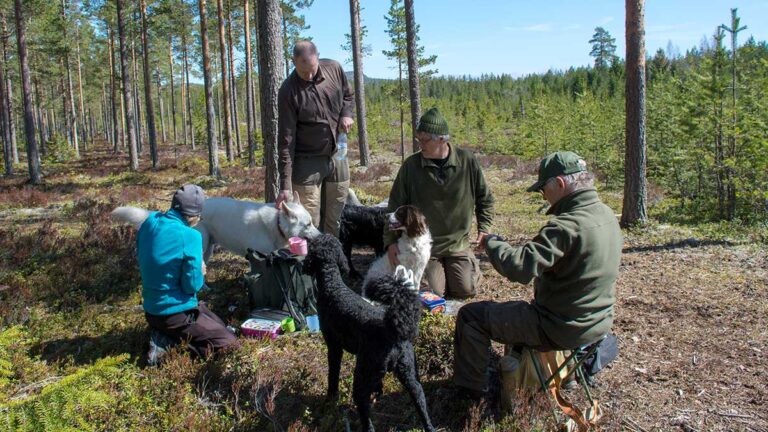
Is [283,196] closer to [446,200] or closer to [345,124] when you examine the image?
[345,124]

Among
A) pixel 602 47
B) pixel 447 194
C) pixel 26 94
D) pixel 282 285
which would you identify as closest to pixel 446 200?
pixel 447 194

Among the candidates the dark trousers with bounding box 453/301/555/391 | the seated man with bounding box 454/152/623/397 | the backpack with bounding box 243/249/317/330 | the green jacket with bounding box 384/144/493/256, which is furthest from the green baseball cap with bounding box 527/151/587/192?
the backpack with bounding box 243/249/317/330

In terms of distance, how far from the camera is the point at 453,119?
160ft

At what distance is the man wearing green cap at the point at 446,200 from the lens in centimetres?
509

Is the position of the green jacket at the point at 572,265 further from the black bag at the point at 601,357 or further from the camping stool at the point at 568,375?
the black bag at the point at 601,357

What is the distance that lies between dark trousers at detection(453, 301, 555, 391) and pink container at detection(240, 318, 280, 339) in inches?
73.7

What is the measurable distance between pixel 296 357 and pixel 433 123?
8.19 ft

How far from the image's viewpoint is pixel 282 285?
4848 mm

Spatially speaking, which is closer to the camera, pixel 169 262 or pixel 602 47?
pixel 169 262

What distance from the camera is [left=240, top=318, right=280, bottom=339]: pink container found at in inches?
177

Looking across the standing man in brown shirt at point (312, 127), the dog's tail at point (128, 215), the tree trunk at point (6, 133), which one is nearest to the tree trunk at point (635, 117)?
the standing man in brown shirt at point (312, 127)

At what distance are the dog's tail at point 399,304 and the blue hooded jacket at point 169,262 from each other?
1957 mm

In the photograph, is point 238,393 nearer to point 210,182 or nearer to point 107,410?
point 107,410

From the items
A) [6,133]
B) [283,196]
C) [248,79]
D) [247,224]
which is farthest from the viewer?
[6,133]
